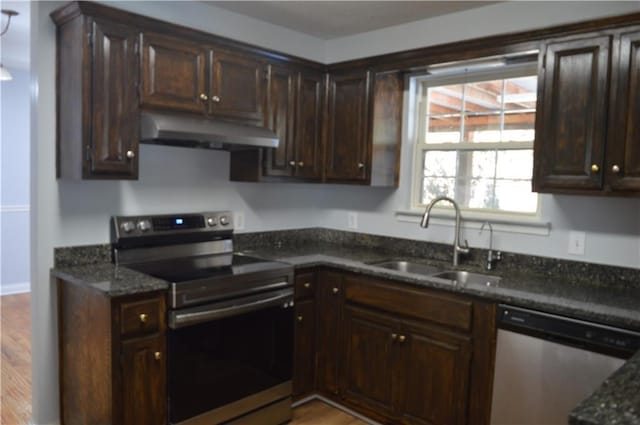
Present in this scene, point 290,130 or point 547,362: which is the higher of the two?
point 290,130

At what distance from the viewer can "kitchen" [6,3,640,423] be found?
8.11 ft

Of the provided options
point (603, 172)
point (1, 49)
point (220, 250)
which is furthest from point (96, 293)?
point (1, 49)

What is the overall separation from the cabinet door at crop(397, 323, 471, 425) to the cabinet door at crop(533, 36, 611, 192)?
926mm

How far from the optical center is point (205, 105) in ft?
9.07

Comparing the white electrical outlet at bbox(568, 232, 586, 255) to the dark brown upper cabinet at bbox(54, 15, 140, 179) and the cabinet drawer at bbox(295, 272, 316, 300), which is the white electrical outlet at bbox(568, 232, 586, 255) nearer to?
the cabinet drawer at bbox(295, 272, 316, 300)

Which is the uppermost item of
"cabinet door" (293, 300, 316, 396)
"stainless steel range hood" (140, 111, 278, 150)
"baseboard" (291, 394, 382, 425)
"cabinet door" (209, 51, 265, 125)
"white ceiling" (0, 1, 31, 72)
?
"white ceiling" (0, 1, 31, 72)

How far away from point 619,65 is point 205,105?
2.09 meters

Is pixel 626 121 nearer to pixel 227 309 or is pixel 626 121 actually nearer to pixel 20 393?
pixel 227 309

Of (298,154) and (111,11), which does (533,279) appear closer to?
(298,154)

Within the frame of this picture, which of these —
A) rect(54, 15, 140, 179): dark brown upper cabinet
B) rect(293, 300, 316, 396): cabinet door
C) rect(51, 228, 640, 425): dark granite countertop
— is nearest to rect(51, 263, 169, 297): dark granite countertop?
rect(51, 228, 640, 425): dark granite countertop

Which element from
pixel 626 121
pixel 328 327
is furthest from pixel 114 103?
pixel 626 121

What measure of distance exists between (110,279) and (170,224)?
70 centimetres

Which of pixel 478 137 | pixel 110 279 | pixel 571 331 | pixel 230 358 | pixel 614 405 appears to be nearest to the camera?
pixel 614 405

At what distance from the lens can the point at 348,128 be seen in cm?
336
